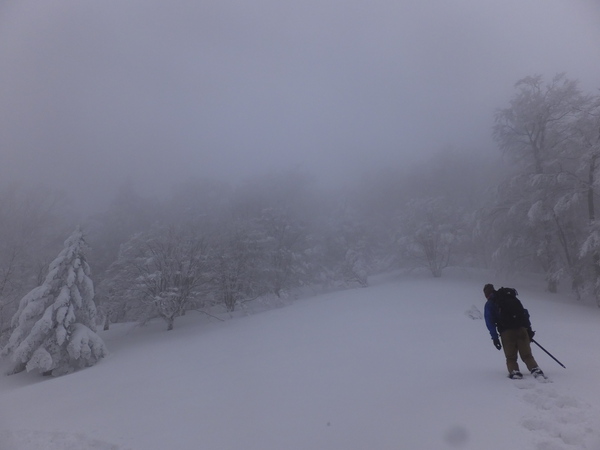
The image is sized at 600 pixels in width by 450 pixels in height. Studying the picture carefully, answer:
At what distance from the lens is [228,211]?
40.1 m

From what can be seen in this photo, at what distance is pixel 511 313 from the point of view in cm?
640

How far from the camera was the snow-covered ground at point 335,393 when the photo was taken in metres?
4.91

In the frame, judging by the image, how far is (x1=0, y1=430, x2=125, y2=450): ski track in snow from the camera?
642 cm

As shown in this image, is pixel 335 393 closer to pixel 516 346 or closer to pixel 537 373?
pixel 516 346

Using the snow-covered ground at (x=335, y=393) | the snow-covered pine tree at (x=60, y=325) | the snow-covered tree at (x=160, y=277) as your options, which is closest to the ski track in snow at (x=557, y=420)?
the snow-covered ground at (x=335, y=393)

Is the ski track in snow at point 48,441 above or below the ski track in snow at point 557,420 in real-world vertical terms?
below

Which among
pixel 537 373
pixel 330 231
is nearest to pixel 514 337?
pixel 537 373

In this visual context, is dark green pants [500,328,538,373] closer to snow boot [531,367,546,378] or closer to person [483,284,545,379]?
person [483,284,545,379]

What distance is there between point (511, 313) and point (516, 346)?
609 mm

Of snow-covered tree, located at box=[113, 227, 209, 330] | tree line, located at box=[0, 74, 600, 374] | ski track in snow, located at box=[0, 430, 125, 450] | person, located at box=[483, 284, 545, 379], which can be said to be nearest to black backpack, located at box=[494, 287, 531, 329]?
person, located at box=[483, 284, 545, 379]

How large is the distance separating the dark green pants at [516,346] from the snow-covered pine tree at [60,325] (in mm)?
18038

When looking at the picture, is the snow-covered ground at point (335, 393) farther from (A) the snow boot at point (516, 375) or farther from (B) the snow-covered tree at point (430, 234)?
(B) the snow-covered tree at point (430, 234)

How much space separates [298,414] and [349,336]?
700 cm

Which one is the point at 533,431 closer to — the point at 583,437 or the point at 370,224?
the point at 583,437
